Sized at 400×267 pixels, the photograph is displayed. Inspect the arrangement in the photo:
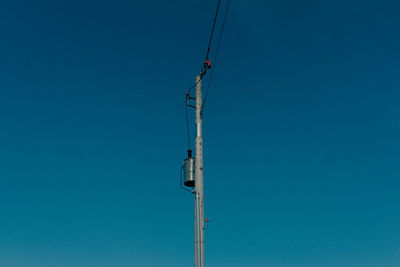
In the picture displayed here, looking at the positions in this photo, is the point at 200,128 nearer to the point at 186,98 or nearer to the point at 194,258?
the point at 186,98

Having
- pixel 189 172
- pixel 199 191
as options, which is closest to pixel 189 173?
pixel 189 172

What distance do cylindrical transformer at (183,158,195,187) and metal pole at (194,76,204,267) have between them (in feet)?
0.62

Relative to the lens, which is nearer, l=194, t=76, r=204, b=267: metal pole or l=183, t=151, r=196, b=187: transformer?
l=194, t=76, r=204, b=267: metal pole

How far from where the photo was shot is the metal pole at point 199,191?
38.9ft

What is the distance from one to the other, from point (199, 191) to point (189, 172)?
88 cm

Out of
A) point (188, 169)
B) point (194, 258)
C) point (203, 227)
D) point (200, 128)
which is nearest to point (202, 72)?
point (200, 128)

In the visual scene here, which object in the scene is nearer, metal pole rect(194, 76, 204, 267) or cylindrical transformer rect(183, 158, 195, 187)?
metal pole rect(194, 76, 204, 267)

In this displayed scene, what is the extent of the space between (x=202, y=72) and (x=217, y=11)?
2.58 meters

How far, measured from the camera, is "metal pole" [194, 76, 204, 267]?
38.9ft

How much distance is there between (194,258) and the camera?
38.8ft

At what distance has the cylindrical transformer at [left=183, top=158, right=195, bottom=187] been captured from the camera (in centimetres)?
1325

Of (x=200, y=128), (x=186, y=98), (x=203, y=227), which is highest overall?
(x=186, y=98)

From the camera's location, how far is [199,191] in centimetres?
1289

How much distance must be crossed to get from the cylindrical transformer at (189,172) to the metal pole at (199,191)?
0.19 metres
